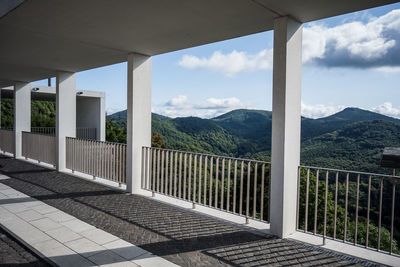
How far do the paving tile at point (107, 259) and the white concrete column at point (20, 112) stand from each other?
8.77 metres

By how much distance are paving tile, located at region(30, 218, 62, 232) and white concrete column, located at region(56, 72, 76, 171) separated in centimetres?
417

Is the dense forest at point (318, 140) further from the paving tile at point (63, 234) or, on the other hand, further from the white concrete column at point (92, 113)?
the paving tile at point (63, 234)

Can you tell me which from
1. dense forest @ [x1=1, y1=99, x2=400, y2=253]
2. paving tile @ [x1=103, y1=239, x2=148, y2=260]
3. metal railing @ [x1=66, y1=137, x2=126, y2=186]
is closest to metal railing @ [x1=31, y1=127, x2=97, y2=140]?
dense forest @ [x1=1, y1=99, x2=400, y2=253]

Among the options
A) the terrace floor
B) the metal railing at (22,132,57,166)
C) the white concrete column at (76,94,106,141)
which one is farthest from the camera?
the white concrete column at (76,94,106,141)

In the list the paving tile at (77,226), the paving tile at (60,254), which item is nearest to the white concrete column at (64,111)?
the paving tile at (77,226)

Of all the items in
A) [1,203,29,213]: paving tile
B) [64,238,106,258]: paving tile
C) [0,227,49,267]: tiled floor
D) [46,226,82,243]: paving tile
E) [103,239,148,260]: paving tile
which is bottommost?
[0,227,49,267]: tiled floor

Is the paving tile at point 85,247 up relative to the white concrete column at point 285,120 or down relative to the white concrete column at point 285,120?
down

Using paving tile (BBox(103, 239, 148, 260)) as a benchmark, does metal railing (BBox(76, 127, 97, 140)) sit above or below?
above

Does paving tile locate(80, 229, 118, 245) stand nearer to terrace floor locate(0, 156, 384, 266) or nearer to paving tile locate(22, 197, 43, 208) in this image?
terrace floor locate(0, 156, 384, 266)

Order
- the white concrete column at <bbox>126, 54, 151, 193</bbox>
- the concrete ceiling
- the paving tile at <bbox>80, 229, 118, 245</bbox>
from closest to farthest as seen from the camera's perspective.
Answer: the concrete ceiling
the paving tile at <bbox>80, 229, 118, 245</bbox>
the white concrete column at <bbox>126, 54, 151, 193</bbox>

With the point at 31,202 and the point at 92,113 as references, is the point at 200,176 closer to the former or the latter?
the point at 31,202

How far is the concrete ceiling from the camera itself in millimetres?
3385

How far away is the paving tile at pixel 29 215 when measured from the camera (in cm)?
422

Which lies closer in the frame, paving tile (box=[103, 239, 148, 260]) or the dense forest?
paving tile (box=[103, 239, 148, 260])
